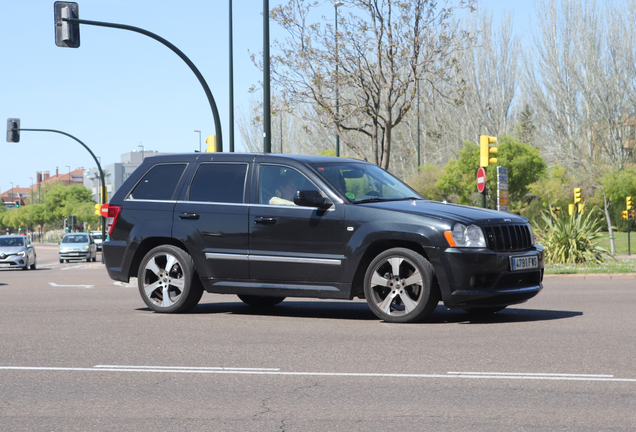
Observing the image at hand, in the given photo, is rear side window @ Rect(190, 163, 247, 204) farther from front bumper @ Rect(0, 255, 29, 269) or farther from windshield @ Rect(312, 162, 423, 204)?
front bumper @ Rect(0, 255, 29, 269)

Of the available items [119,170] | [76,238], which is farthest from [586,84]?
[119,170]

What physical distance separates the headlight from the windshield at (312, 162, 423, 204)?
1.12 m

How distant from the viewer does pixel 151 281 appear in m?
10.4

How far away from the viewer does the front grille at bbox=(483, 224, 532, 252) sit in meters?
8.80

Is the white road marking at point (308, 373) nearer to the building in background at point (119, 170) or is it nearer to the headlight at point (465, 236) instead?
the headlight at point (465, 236)

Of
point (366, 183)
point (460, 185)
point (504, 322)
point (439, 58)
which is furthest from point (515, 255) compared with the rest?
point (460, 185)

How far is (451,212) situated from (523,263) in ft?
3.17

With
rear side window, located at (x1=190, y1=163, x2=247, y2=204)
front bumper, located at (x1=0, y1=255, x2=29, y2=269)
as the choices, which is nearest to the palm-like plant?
rear side window, located at (x1=190, y1=163, x2=247, y2=204)

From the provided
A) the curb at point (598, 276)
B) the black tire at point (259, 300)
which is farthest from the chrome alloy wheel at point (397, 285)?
the curb at point (598, 276)

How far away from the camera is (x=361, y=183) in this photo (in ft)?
31.9

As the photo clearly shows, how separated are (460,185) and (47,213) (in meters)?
90.3

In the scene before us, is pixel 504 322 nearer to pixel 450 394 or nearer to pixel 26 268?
pixel 450 394

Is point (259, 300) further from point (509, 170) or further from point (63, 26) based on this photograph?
point (509, 170)

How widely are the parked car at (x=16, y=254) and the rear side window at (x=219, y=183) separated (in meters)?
22.2
